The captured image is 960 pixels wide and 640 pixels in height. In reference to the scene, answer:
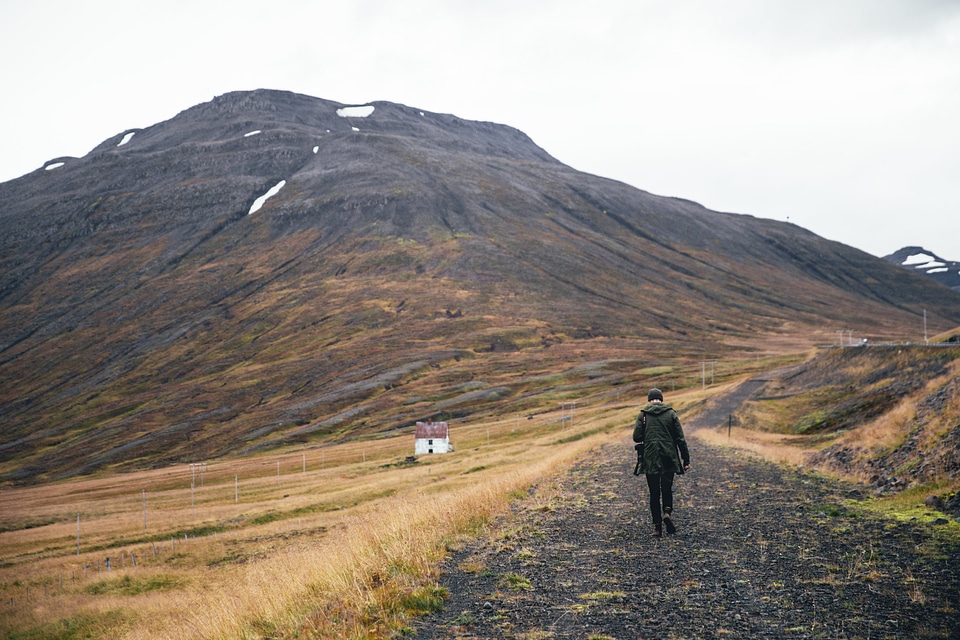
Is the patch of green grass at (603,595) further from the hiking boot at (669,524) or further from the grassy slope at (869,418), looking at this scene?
the grassy slope at (869,418)

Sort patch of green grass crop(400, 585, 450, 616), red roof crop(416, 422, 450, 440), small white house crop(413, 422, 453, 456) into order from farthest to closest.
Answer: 1. red roof crop(416, 422, 450, 440)
2. small white house crop(413, 422, 453, 456)
3. patch of green grass crop(400, 585, 450, 616)

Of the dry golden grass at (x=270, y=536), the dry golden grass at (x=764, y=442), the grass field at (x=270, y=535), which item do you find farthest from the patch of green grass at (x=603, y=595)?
the dry golden grass at (x=764, y=442)

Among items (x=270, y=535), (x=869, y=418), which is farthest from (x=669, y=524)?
(x=270, y=535)

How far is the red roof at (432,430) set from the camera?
327 feet

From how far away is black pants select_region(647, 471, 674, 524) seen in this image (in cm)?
1355

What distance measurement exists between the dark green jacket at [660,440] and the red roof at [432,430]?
85.9 m

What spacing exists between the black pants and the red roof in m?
86.4

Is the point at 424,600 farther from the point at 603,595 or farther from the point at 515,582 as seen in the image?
the point at 603,595

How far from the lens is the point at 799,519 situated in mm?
14445

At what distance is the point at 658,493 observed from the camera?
13.9m

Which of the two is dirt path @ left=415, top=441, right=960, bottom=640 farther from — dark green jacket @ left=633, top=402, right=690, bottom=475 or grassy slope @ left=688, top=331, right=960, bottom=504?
grassy slope @ left=688, top=331, right=960, bottom=504

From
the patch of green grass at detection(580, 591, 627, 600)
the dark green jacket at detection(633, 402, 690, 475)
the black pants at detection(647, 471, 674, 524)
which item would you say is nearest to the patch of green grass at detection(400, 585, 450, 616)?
the patch of green grass at detection(580, 591, 627, 600)

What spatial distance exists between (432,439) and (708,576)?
90.6m

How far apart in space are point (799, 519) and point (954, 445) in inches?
221
